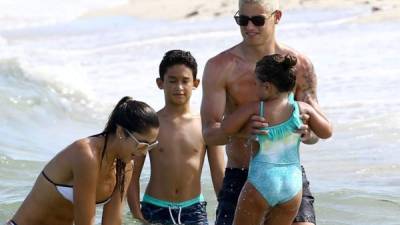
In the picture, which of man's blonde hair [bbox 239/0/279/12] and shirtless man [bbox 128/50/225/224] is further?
shirtless man [bbox 128/50/225/224]

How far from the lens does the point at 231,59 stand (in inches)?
233

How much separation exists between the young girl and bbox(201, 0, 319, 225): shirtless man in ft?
0.78

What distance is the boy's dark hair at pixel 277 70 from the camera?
5465 millimetres

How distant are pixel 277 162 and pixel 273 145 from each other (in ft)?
0.29

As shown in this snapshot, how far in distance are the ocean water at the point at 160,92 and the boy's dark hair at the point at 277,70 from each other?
7.45 feet

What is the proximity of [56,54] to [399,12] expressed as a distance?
6745 mm

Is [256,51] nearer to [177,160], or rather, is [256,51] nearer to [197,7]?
[177,160]

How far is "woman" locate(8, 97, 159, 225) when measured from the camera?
547 centimetres

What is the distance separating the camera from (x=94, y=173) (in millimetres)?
5469

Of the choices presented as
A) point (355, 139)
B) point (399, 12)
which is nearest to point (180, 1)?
point (399, 12)

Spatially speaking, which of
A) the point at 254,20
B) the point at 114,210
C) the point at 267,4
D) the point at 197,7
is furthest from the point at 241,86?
the point at 197,7

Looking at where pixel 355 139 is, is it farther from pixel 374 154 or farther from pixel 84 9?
pixel 84 9

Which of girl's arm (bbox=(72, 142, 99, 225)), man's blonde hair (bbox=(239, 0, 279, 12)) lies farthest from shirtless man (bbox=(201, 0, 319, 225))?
girl's arm (bbox=(72, 142, 99, 225))

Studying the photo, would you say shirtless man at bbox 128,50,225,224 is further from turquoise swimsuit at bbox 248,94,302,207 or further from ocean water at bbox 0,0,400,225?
turquoise swimsuit at bbox 248,94,302,207
